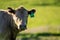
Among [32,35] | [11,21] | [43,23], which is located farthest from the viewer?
[43,23]

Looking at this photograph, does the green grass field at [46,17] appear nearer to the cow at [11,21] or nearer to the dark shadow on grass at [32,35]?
the dark shadow on grass at [32,35]

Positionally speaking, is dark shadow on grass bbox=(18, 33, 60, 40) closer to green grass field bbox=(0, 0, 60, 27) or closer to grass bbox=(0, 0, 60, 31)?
grass bbox=(0, 0, 60, 31)

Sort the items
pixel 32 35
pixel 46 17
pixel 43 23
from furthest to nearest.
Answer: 1. pixel 46 17
2. pixel 43 23
3. pixel 32 35

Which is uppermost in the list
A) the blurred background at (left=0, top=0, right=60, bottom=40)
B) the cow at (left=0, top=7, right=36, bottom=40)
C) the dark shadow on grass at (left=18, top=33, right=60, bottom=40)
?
the cow at (left=0, top=7, right=36, bottom=40)

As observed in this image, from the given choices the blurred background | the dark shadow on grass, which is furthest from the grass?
the dark shadow on grass

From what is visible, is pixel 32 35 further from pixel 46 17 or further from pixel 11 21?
pixel 11 21

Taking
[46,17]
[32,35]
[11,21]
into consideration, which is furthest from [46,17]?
[11,21]

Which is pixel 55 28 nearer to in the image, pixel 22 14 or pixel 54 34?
pixel 54 34

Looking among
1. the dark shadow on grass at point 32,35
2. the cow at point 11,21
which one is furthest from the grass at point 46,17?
the cow at point 11,21

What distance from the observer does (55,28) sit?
61.9 ft

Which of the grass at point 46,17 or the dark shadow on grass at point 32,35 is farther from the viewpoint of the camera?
the grass at point 46,17

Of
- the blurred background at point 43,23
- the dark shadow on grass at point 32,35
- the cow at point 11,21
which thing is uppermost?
the cow at point 11,21

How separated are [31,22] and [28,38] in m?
4.85

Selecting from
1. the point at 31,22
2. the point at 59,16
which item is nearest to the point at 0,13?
the point at 31,22
